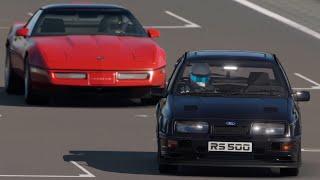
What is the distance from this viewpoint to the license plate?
71.8ft

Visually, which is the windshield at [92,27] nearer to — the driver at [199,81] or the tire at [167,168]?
the driver at [199,81]

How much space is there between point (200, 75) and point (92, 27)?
331 inches

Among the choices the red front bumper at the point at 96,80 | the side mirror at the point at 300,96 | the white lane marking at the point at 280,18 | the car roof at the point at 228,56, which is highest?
the car roof at the point at 228,56

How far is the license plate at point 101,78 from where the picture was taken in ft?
71.8

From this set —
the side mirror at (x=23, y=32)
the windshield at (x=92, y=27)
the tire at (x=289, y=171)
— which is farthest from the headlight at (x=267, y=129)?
the side mirror at (x=23, y=32)

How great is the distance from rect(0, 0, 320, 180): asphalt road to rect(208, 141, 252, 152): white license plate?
0.35m

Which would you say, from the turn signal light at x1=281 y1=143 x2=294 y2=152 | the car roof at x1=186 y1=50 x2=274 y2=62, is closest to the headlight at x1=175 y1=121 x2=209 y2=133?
the turn signal light at x1=281 y1=143 x2=294 y2=152

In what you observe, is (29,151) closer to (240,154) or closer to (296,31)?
(240,154)

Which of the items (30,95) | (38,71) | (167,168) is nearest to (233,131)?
(167,168)

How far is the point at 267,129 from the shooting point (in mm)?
14703

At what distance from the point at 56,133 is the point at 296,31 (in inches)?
583

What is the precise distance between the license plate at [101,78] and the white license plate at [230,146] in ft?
24.4

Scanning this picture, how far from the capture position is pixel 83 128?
19.4 metres

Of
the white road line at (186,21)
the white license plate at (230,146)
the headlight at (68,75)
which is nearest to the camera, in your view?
the white license plate at (230,146)
